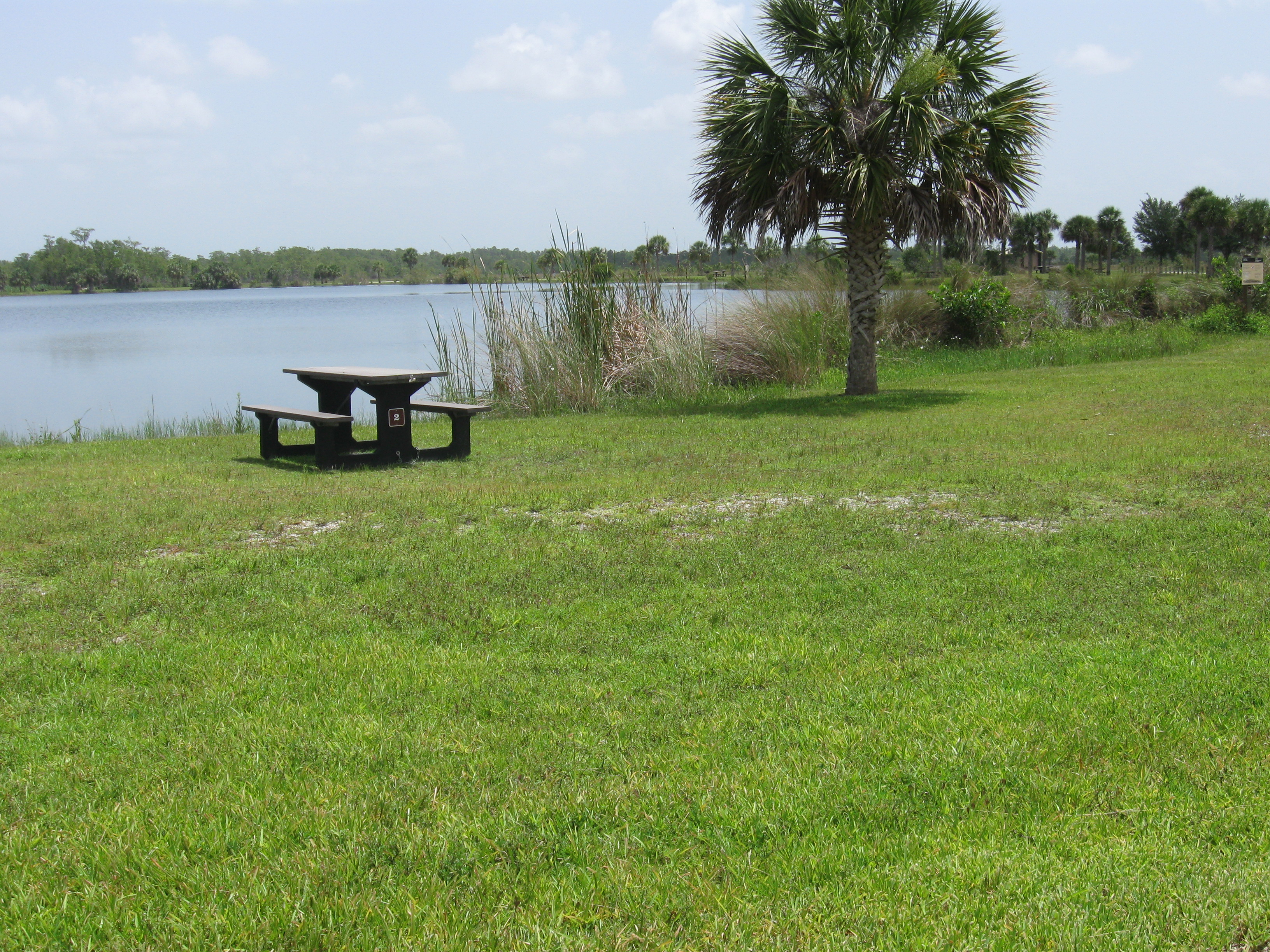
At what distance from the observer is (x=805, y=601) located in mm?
4812

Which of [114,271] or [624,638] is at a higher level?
[114,271]

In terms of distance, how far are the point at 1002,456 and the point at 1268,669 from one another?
5038 mm

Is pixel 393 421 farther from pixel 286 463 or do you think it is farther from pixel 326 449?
pixel 286 463

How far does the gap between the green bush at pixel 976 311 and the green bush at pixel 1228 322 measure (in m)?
4.71

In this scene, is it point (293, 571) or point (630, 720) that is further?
point (293, 571)

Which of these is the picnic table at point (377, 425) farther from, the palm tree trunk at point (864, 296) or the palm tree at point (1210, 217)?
the palm tree at point (1210, 217)

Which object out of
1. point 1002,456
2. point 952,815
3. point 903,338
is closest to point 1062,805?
point 952,815

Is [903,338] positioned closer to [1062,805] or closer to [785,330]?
[785,330]

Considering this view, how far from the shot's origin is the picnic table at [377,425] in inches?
352

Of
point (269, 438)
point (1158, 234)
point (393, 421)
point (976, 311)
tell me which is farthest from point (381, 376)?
point (1158, 234)

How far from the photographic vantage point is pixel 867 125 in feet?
43.8

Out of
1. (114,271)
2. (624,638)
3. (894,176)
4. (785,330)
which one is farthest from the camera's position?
(114,271)

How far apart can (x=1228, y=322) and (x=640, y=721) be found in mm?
24659

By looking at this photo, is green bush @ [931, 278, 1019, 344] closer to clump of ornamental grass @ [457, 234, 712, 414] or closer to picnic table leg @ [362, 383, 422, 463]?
clump of ornamental grass @ [457, 234, 712, 414]
